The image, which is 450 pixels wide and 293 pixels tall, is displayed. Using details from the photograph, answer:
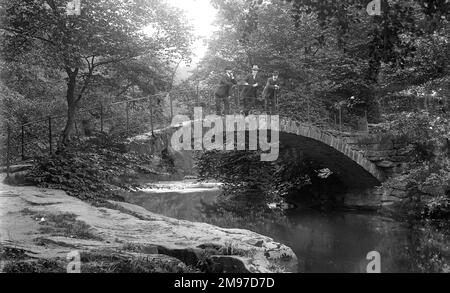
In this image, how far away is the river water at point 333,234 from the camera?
979 centimetres

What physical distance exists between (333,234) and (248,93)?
486cm

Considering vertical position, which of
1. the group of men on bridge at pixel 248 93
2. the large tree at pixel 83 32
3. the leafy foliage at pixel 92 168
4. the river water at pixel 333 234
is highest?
the large tree at pixel 83 32

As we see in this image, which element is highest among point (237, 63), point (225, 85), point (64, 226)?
point (237, 63)

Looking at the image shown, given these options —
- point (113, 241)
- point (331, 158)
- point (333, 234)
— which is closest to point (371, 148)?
point (331, 158)

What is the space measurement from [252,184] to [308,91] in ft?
14.5

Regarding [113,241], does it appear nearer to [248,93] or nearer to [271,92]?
[248,93]

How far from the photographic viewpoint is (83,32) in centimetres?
1030

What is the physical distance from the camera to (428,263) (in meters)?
9.30

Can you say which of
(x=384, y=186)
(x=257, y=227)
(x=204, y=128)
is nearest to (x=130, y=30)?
(x=204, y=128)

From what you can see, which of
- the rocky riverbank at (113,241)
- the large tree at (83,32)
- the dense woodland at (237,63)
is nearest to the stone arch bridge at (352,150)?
the dense woodland at (237,63)

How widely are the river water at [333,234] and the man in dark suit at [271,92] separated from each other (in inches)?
140

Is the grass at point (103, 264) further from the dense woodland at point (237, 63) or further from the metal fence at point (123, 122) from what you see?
the metal fence at point (123, 122)

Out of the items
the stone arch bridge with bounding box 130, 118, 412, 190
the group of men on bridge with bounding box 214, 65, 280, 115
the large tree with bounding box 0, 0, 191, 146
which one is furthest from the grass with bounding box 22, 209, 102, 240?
the stone arch bridge with bounding box 130, 118, 412, 190

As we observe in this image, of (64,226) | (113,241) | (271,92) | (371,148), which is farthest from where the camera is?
(371,148)
